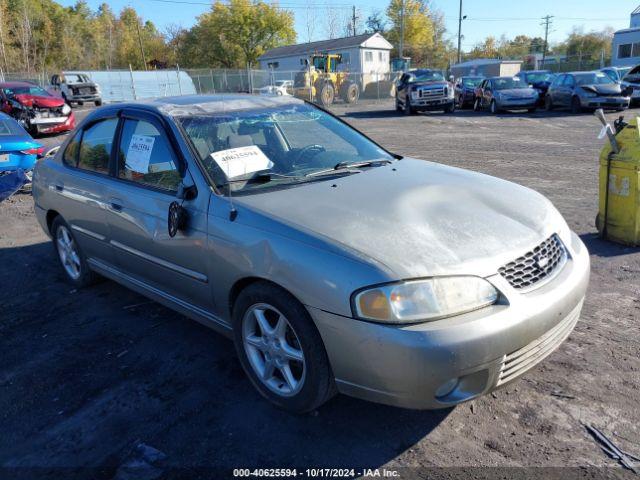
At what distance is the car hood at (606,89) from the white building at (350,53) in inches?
1202

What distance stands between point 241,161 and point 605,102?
1953 cm

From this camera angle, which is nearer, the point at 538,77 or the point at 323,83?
the point at 538,77

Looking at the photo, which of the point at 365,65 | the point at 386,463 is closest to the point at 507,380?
the point at 386,463

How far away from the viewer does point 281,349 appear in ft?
9.09

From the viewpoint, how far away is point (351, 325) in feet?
7.66

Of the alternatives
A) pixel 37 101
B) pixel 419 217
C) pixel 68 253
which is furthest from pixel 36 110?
pixel 419 217

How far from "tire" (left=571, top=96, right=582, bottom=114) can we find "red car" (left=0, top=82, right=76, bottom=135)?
1813 cm

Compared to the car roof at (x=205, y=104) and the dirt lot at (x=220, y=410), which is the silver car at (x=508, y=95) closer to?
the dirt lot at (x=220, y=410)

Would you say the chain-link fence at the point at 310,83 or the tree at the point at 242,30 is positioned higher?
the tree at the point at 242,30

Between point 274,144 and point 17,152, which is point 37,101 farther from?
point 274,144

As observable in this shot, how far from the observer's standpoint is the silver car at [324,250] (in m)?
2.32

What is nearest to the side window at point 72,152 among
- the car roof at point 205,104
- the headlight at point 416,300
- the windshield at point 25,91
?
the car roof at point 205,104

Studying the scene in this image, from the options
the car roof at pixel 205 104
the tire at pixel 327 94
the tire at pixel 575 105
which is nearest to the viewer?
the car roof at pixel 205 104

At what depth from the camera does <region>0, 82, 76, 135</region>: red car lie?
53.9 ft
